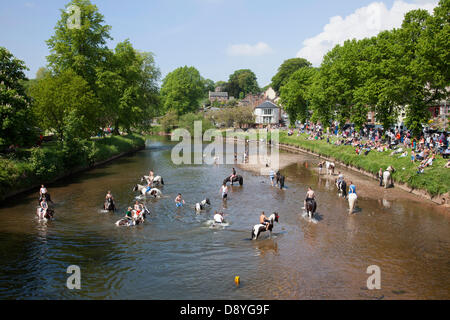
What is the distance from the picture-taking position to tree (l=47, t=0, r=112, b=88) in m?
52.4

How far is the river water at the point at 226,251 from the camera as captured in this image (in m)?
14.2

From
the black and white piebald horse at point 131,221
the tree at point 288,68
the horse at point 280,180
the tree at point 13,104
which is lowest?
the black and white piebald horse at point 131,221

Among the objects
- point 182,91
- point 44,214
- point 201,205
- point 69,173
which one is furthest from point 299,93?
point 44,214

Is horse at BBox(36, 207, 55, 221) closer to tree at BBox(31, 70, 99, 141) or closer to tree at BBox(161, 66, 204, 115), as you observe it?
tree at BBox(31, 70, 99, 141)

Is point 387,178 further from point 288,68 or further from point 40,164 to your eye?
point 288,68

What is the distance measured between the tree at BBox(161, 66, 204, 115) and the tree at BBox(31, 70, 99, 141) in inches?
2487

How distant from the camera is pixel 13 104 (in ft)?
105

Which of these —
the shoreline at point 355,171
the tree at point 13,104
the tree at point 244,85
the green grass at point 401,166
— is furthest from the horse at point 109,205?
the tree at point 244,85

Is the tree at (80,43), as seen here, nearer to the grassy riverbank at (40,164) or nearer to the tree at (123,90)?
the tree at (123,90)

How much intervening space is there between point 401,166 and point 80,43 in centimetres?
4848

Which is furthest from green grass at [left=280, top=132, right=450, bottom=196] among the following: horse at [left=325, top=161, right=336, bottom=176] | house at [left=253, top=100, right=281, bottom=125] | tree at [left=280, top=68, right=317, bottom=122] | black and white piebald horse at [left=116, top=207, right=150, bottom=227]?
house at [left=253, top=100, right=281, bottom=125]

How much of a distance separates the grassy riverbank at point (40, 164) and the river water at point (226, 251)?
1.78 metres
